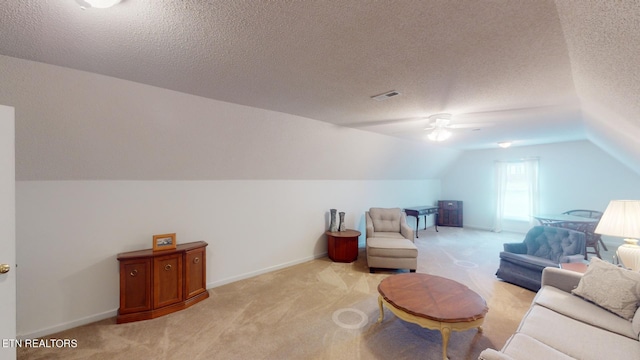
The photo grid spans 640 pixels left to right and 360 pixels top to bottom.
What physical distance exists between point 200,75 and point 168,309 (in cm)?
244

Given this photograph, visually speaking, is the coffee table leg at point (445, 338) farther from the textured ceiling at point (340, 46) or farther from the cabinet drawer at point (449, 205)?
the cabinet drawer at point (449, 205)

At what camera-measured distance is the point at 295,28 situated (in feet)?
4.28

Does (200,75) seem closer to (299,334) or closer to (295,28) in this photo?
(295,28)

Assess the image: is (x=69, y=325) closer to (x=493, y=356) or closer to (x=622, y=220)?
(x=493, y=356)

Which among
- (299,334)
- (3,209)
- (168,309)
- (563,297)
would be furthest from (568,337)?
(3,209)

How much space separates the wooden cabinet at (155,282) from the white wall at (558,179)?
287 inches

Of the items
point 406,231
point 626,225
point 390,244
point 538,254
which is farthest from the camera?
point 406,231

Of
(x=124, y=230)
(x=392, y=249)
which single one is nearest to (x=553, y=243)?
(x=392, y=249)

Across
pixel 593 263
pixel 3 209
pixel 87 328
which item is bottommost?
pixel 87 328

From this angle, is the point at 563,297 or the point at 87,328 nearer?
the point at 563,297

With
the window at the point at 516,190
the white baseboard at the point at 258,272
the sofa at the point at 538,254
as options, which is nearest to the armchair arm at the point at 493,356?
the sofa at the point at 538,254

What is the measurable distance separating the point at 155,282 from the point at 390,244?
3167 millimetres

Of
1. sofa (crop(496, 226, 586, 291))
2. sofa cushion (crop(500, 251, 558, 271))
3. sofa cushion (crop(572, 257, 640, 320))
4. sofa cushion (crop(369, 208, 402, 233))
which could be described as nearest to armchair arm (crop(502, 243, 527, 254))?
sofa (crop(496, 226, 586, 291))

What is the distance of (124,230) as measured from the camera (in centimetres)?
263
